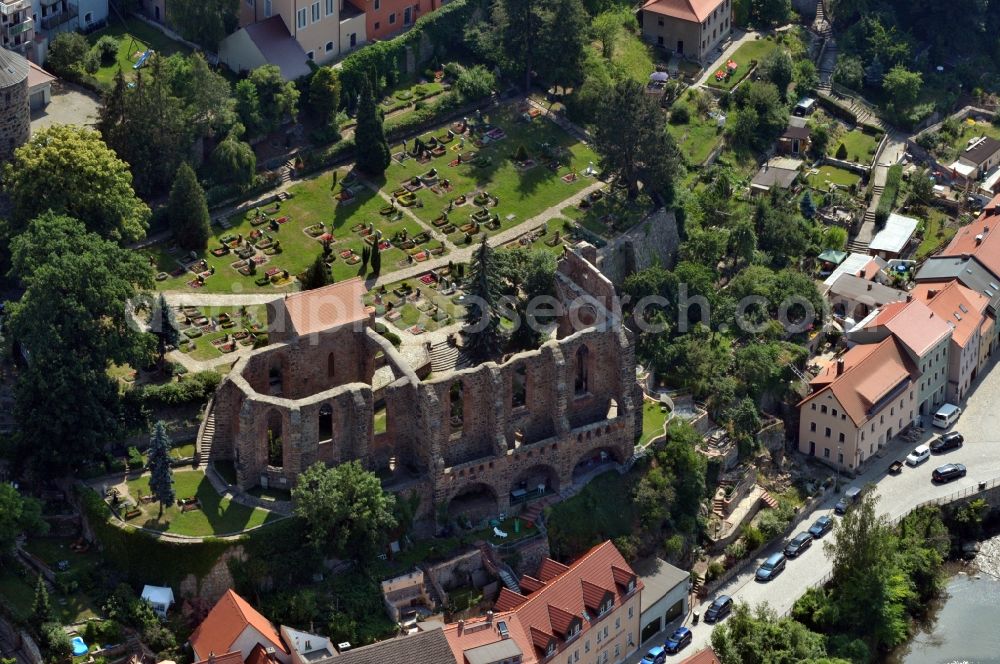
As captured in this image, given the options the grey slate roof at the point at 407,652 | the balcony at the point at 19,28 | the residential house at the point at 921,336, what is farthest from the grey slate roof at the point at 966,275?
the balcony at the point at 19,28

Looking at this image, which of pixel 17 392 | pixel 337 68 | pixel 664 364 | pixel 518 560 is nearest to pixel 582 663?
pixel 518 560

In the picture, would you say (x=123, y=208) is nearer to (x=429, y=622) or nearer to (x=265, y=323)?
(x=265, y=323)

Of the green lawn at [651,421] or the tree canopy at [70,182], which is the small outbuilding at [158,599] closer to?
the tree canopy at [70,182]

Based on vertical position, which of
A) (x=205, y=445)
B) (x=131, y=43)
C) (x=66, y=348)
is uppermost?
(x=131, y=43)

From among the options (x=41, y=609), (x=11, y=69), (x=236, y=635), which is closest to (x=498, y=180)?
(x=11, y=69)

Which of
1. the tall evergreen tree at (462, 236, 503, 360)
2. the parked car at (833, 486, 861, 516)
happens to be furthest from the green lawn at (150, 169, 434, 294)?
the parked car at (833, 486, 861, 516)

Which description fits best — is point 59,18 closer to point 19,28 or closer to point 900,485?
point 19,28
